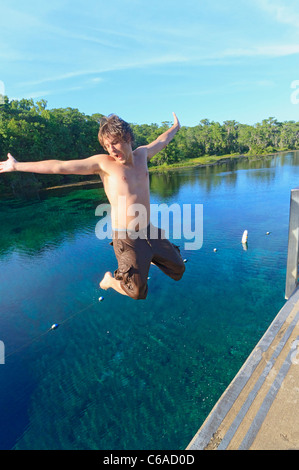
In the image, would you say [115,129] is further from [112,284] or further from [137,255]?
[112,284]

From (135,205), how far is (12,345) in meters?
8.30

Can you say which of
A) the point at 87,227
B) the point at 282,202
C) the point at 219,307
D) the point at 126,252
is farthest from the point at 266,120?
the point at 126,252

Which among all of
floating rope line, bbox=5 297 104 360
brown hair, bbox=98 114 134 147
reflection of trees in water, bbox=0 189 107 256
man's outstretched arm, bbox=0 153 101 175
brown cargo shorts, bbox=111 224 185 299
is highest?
brown hair, bbox=98 114 134 147

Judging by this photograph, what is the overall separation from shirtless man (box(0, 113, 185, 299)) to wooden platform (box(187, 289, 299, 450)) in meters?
1.45

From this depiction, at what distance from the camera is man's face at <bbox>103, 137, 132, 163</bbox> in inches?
112

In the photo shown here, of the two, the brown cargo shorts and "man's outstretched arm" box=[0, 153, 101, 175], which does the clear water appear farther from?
"man's outstretched arm" box=[0, 153, 101, 175]

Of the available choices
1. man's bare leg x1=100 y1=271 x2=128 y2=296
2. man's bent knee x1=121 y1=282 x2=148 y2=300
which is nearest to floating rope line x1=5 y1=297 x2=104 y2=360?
man's bare leg x1=100 y1=271 x2=128 y2=296

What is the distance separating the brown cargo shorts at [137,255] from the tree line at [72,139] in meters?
42.4

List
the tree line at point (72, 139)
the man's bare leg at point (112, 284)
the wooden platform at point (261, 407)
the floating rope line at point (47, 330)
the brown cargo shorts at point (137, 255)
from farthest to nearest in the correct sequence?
1. the tree line at point (72, 139)
2. the floating rope line at point (47, 330)
3. the man's bare leg at point (112, 284)
4. the brown cargo shorts at point (137, 255)
5. the wooden platform at point (261, 407)

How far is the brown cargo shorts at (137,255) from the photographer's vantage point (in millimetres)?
3172

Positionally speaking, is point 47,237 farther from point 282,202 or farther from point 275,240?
point 282,202

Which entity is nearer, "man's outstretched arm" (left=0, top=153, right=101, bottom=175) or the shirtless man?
"man's outstretched arm" (left=0, top=153, right=101, bottom=175)

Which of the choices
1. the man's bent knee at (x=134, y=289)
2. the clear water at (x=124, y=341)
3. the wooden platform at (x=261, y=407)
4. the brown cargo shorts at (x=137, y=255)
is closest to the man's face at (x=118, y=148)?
the brown cargo shorts at (x=137, y=255)

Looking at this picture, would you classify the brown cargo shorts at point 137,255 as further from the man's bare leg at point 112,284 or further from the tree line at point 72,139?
the tree line at point 72,139
